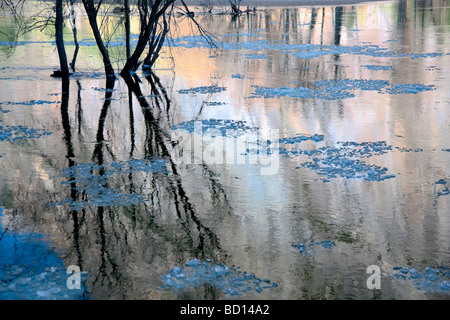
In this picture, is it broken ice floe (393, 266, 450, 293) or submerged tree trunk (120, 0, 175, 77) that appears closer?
broken ice floe (393, 266, 450, 293)

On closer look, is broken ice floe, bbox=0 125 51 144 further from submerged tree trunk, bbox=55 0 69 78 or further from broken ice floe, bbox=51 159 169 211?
submerged tree trunk, bbox=55 0 69 78

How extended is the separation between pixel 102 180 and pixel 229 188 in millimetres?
1904

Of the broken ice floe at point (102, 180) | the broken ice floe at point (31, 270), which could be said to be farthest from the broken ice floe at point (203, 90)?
the broken ice floe at point (31, 270)

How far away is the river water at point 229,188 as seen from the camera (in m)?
5.71

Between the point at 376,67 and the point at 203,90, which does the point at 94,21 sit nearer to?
the point at 203,90

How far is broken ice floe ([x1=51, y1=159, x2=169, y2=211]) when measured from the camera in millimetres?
7684

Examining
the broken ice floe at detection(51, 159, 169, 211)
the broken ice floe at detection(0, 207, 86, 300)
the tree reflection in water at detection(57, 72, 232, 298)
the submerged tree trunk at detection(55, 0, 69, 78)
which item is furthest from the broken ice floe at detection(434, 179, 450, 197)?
the submerged tree trunk at detection(55, 0, 69, 78)

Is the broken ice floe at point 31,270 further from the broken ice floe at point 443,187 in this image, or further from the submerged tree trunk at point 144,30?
the submerged tree trunk at point 144,30

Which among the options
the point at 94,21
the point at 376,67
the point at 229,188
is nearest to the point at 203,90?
the point at 94,21

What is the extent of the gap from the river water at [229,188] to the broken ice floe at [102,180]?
0.03 metres

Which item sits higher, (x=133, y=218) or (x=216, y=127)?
(x=216, y=127)

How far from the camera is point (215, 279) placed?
5.66 metres

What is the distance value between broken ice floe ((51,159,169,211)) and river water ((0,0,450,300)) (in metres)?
0.03

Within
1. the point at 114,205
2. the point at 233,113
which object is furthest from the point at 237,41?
the point at 114,205
